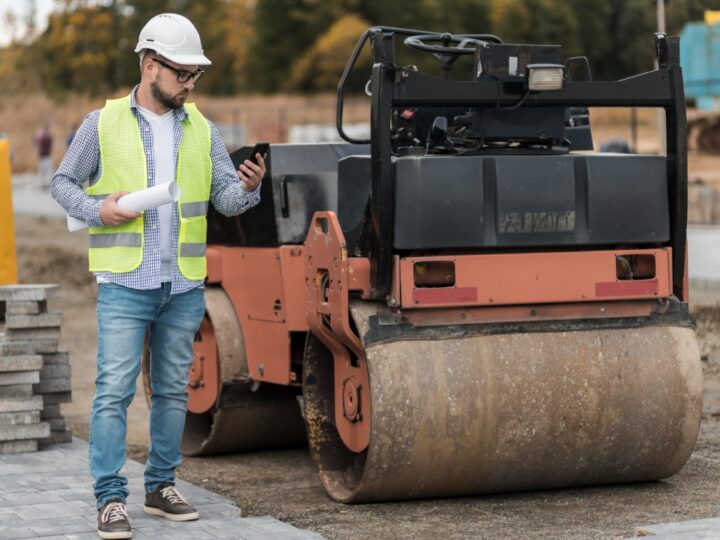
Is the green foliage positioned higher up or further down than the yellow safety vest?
higher up

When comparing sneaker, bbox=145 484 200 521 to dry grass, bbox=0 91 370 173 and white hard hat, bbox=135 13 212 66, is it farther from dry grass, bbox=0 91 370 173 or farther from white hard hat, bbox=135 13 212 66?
dry grass, bbox=0 91 370 173

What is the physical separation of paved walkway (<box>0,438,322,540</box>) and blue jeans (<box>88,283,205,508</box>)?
0.72ft

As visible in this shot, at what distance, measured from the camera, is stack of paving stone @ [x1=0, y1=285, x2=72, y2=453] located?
7.40 meters

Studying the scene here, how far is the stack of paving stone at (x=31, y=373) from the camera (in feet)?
24.3

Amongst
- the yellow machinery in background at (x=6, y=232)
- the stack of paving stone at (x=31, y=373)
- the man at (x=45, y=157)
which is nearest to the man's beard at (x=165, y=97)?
the stack of paving stone at (x=31, y=373)

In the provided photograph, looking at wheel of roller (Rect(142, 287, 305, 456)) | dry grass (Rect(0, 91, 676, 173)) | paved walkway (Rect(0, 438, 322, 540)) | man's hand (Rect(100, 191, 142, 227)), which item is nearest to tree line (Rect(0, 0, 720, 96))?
dry grass (Rect(0, 91, 676, 173))

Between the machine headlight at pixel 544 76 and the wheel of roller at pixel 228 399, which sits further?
the wheel of roller at pixel 228 399

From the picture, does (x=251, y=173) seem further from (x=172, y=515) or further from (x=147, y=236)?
(x=172, y=515)

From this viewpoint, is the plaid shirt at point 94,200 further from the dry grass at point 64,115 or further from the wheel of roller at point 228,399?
the dry grass at point 64,115

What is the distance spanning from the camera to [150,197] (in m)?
5.35

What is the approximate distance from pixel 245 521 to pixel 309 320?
93cm

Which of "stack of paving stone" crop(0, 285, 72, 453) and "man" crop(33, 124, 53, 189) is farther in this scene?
"man" crop(33, 124, 53, 189)

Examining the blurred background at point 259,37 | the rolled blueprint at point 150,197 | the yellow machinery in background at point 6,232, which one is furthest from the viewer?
the blurred background at point 259,37

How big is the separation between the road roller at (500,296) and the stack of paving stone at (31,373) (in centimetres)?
172
